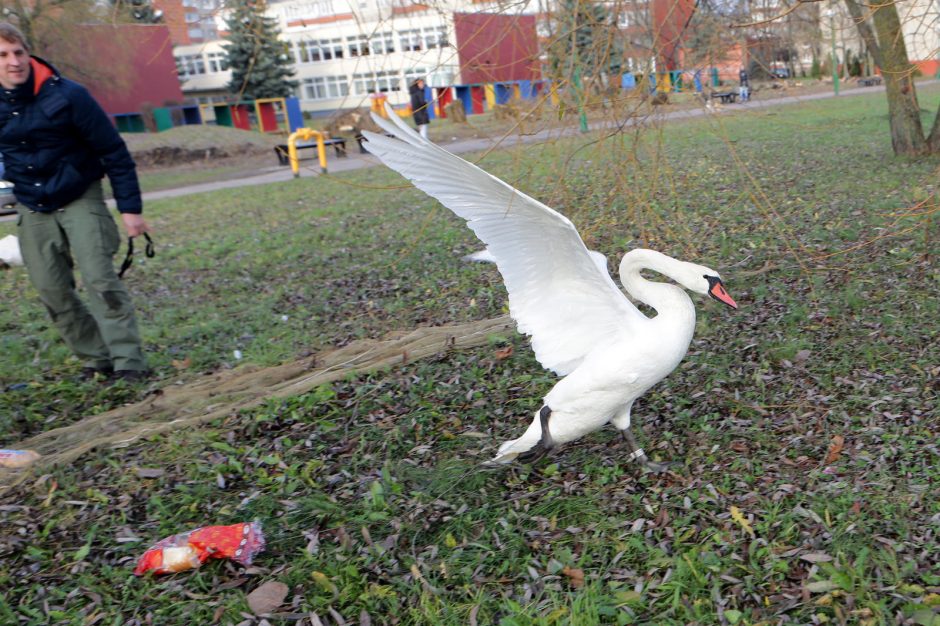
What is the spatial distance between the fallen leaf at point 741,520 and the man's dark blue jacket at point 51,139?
13.8ft

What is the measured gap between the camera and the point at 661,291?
11.6 feet

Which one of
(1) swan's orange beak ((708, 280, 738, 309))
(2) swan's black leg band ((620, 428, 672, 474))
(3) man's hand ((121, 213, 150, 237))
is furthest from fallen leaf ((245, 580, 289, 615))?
(3) man's hand ((121, 213, 150, 237))

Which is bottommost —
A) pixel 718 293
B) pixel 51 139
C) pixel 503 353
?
pixel 503 353

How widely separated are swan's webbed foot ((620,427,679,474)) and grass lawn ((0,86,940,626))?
5 cm

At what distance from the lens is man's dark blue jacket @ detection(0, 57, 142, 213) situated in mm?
4875

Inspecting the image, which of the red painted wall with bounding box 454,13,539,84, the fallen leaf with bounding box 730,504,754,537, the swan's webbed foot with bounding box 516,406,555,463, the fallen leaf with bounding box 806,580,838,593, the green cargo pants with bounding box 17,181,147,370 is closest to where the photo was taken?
the fallen leaf with bounding box 806,580,838,593

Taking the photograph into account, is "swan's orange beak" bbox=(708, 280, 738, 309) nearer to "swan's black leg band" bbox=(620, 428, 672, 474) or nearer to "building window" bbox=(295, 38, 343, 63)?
"swan's black leg band" bbox=(620, 428, 672, 474)

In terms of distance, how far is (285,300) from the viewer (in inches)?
289

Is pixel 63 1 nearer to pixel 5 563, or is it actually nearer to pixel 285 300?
pixel 285 300

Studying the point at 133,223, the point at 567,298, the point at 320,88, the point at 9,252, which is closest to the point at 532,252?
the point at 567,298

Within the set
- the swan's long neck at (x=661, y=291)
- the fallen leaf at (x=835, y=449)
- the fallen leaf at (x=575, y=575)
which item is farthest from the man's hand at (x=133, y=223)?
the fallen leaf at (x=835, y=449)

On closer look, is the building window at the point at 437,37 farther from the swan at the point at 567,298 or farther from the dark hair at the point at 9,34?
the dark hair at the point at 9,34

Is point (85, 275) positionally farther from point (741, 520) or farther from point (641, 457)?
point (741, 520)

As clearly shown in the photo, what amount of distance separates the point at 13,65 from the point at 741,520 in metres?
4.69
